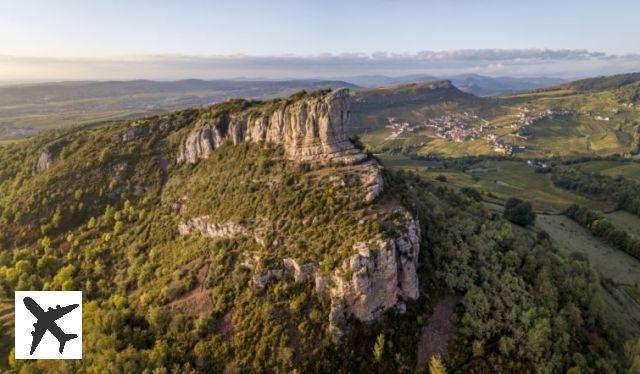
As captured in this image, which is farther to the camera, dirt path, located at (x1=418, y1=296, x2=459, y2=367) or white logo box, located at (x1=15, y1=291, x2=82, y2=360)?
dirt path, located at (x1=418, y1=296, x2=459, y2=367)

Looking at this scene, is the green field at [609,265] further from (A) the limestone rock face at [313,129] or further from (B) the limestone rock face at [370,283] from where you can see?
(A) the limestone rock face at [313,129]

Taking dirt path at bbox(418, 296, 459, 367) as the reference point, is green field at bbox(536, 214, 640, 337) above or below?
below

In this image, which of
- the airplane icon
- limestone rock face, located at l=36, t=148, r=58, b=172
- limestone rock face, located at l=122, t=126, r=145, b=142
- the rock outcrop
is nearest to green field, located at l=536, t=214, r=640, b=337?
the rock outcrop

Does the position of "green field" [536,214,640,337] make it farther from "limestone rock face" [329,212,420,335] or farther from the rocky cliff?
"limestone rock face" [329,212,420,335]

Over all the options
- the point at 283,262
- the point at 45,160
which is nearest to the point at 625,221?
the point at 283,262

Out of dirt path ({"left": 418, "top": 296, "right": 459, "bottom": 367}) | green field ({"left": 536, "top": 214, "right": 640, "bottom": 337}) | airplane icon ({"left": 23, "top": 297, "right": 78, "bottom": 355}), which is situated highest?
airplane icon ({"left": 23, "top": 297, "right": 78, "bottom": 355})

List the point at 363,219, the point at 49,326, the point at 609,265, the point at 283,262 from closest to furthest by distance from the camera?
1. the point at 49,326
2. the point at 363,219
3. the point at 283,262
4. the point at 609,265

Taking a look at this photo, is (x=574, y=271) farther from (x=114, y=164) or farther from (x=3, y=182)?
(x=3, y=182)

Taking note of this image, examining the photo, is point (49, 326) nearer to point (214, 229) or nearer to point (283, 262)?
point (214, 229)
